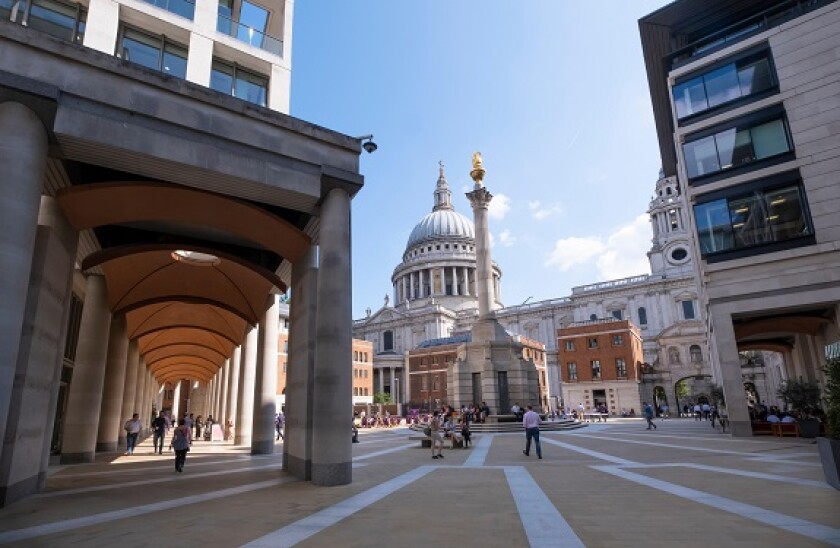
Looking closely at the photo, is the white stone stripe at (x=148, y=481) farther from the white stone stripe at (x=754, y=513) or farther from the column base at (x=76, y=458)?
the white stone stripe at (x=754, y=513)

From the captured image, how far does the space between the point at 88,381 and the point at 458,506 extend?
1738 centimetres

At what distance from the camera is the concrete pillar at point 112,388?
2330 cm

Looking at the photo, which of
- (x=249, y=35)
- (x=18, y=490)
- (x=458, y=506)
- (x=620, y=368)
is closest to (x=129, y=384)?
(x=18, y=490)

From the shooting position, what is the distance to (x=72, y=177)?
40.7ft

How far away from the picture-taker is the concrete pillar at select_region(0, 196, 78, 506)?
385 inches

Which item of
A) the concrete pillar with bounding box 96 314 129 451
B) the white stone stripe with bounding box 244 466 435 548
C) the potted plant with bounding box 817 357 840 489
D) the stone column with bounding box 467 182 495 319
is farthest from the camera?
the stone column with bounding box 467 182 495 319

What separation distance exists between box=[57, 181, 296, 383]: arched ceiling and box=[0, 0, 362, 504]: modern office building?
8cm

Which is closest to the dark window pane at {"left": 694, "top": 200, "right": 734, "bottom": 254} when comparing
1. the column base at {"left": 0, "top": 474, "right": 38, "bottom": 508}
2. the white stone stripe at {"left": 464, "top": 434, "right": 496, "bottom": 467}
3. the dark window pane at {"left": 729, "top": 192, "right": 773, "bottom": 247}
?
the dark window pane at {"left": 729, "top": 192, "right": 773, "bottom": 247}

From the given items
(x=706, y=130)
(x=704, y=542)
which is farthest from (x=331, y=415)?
(x=706, y=130)

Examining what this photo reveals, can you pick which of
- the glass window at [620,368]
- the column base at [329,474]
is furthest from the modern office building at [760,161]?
the glass window at [620,368]

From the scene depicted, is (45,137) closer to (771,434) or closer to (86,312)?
(86,312)

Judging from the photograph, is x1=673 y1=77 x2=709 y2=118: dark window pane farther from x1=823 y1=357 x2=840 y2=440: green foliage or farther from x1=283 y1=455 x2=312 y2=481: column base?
x1=283 y1=455 x2=312 y2=481: column base

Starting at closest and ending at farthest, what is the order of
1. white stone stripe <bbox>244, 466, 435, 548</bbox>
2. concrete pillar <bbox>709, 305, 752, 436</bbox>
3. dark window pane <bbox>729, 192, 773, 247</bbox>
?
white stone stripe <bbox>244, 466, 435, 548</bbox> → concrete pillar <bbox>709, 305, 752, 436</bbox> → dark window pane <bbox>729, 192, 773, 247</bbox>

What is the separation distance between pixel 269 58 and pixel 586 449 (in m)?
19.5
